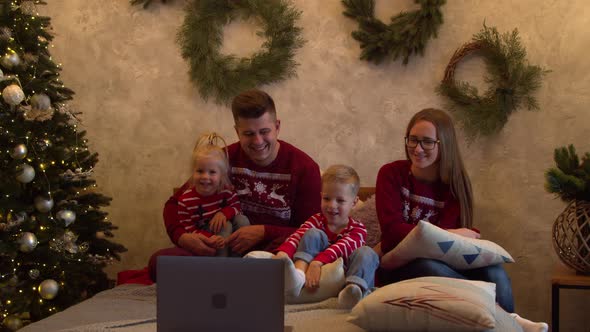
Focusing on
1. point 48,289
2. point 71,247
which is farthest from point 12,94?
point 48,289

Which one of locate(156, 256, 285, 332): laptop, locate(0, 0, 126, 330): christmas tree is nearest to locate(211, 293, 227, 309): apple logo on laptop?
locate(156, 256, 285, 332): laptop

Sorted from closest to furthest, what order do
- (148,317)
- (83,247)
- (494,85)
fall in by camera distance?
(148,317) → (83,247) → (494,85)

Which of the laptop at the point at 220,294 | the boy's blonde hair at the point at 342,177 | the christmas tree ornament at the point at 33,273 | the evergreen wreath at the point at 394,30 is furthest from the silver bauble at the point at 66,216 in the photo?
the evergreen wreath at the point at 394,30

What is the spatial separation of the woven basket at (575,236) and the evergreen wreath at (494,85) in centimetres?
60

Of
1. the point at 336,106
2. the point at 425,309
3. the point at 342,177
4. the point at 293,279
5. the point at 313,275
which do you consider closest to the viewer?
the point at 425,309

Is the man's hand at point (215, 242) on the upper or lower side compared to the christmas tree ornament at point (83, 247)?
upper

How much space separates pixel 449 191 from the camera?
9.45ft

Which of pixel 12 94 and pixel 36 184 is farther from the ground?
pixel 12 94

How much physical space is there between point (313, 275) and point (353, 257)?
16 centimetres

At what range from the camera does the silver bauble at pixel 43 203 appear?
3.09 m

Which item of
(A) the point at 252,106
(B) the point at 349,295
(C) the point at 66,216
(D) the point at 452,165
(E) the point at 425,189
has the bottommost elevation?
(B) the point at 349,295

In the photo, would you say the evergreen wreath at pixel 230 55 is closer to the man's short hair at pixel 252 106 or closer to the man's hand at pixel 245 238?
the man's short hair at pixel 252 106

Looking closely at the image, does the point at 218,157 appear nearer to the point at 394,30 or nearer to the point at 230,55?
the point at 230,55

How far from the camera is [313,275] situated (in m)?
2.45
